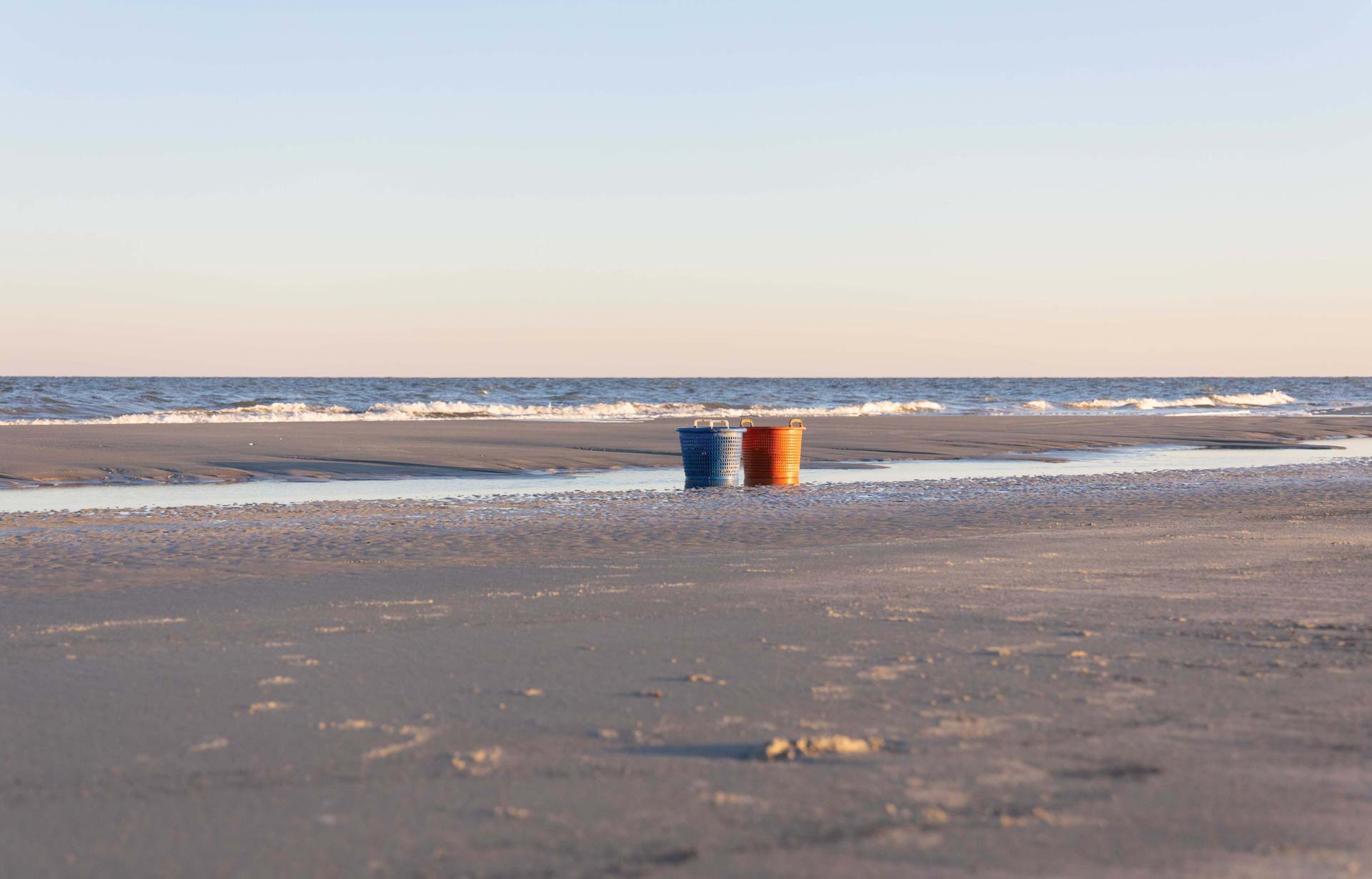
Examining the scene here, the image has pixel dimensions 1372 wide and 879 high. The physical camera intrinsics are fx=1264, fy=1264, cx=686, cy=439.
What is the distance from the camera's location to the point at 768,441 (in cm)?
1428

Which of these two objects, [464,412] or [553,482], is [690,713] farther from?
[464,412]

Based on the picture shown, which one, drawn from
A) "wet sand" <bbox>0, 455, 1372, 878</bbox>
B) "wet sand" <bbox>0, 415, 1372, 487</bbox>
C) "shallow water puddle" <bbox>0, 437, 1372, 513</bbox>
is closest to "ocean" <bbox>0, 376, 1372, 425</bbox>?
"wet sand" <bbox>0, 415, 1372, 487</bbox>

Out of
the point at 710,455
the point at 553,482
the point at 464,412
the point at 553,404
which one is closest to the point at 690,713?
the point at 710,455

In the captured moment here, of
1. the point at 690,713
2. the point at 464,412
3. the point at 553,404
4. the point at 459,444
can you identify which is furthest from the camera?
the point at 553,404

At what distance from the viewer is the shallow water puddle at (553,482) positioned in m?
12.7

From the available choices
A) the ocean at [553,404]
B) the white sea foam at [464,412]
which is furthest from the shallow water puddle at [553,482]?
the ocean at [553,404]

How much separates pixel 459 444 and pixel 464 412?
20.8 m

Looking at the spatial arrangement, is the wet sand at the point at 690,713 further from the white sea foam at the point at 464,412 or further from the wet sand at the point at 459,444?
the white sea foam at the point at 464,412

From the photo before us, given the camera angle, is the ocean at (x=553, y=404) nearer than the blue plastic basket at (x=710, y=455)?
No

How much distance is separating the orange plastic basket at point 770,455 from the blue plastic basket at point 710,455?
130 millimetres

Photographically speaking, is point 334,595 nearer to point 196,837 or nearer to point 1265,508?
point 196,837

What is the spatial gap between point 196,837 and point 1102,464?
1716cm

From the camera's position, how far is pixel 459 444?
21484 millimetres

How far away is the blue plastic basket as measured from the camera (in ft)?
47.0
